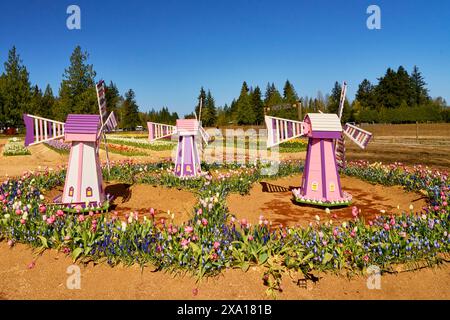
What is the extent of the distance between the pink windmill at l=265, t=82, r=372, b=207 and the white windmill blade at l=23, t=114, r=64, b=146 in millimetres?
4576

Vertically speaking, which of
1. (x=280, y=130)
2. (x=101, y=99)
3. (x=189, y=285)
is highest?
(x=101, y=99)

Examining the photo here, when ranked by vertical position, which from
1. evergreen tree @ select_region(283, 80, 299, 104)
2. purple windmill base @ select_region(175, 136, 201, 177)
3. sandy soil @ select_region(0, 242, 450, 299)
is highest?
evergreen tree @ select_region(283, 80, 299, 104)

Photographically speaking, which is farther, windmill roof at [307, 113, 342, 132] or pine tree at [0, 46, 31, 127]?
pine tree at [0, 46, 31, 127]

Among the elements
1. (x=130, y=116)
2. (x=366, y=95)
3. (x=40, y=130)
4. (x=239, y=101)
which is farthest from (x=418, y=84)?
(x=40, y=130)

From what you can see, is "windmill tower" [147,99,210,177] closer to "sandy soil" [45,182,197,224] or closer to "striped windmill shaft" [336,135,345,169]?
"sandy soil" [45,182,197,224]

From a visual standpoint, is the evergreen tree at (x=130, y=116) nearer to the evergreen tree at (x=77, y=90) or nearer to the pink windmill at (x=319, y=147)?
the evergreen tree at (x=77, y=90)

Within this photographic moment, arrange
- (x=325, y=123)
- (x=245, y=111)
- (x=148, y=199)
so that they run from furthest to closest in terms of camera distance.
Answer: (x=245, y=111)
(x=148, y=199)
(x=325, y=123)

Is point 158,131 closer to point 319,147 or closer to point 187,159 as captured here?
point 187,159

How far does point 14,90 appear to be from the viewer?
1245 inches

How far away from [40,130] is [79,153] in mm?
880

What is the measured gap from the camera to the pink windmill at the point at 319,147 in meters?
7.59

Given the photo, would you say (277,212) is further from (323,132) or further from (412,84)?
(412,84)

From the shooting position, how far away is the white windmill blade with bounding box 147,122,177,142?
444 inches

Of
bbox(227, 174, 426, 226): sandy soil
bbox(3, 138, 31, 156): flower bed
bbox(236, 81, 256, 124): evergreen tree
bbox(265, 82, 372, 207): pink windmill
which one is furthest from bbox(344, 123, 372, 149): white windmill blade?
bbox(236, 81, 256, 124): evergreen tree
